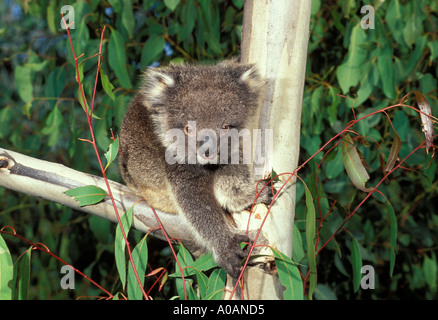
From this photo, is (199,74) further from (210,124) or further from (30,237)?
(30,237)

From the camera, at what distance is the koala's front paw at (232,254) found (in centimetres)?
133

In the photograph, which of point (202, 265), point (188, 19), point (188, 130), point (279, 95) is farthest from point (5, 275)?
point (188, 19)

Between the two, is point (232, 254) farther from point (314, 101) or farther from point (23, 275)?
point (314, 101)

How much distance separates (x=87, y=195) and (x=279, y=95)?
2.07 feet

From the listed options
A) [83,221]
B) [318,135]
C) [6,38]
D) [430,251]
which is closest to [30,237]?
[83,221]

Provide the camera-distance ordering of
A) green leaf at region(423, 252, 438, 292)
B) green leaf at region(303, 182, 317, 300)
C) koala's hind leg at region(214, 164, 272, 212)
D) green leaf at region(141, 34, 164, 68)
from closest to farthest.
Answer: green leaf at region(303, 182, 317, 300) → koala's hind leg at region(214, 164, 272, 212) → green leaf at region(141, 34, 164, 68) → green leaf at region(423, 252, 438, 292)

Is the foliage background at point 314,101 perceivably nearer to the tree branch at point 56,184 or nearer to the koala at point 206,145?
the koala at point 206,145

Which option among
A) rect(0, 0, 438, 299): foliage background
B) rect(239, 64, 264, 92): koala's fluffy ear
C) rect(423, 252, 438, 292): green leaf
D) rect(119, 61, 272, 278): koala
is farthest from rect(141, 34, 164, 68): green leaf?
rect(423, 252, 438, 292): green leaf

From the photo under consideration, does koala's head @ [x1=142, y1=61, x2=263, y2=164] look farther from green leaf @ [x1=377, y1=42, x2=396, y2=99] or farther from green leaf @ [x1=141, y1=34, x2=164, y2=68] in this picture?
green leaf @ [x1=377, y1=42, x2=396, y2=99]

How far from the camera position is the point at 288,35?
1325 mm

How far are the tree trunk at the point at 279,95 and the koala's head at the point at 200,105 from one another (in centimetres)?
7

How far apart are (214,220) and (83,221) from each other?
4.42ft

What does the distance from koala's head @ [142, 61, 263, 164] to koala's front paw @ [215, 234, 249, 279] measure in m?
0.25

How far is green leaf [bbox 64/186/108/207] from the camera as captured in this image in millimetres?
1313
